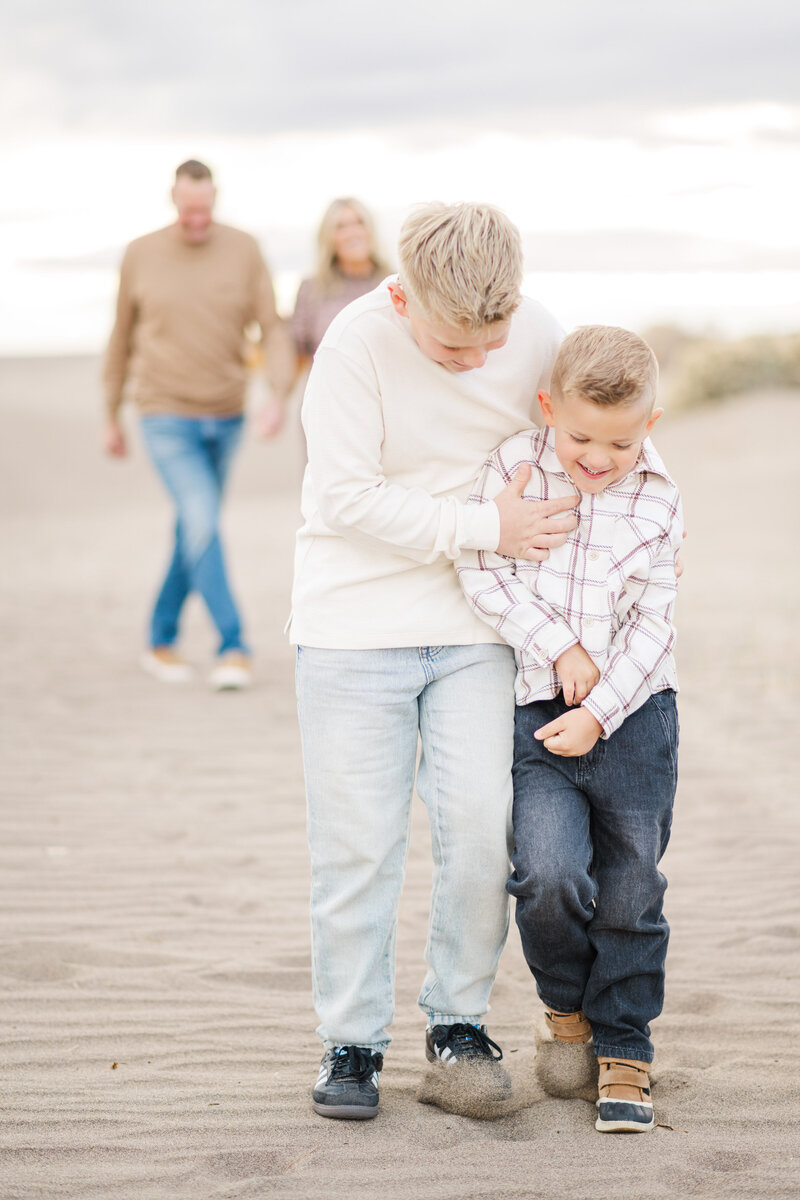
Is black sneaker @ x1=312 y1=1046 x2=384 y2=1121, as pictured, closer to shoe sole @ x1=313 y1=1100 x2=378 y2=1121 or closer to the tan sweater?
shoe sole @ x1=313 y1=1100 x2=378 y2=1121

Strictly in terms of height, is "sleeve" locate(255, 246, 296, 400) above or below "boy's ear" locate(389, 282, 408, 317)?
below

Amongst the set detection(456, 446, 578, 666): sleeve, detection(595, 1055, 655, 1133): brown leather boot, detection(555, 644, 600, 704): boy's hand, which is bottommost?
detection(595, 1055, 655, 1133): brown leather boot

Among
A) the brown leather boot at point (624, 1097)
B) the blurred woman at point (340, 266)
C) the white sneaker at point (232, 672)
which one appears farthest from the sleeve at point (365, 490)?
the white sneaker at point (232, 672)

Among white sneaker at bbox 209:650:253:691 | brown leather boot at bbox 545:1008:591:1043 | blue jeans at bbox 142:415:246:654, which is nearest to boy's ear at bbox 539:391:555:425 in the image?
brown leather boot at bbox 545:1008:591:1043

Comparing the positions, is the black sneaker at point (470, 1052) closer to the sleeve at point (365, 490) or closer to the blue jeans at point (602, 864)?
the blue jeans at point (602, 864)

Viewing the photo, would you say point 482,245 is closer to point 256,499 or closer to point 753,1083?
point 753,1083

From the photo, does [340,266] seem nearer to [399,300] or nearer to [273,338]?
[273,338]

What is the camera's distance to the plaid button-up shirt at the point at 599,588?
105 inches

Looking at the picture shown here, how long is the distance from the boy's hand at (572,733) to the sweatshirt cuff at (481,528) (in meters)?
0.39

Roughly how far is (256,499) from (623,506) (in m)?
19.2

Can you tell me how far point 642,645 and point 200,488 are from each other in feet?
13.4

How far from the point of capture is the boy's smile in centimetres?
257

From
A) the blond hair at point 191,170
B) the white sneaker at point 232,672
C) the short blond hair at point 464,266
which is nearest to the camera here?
the short blond hair at point 464,266

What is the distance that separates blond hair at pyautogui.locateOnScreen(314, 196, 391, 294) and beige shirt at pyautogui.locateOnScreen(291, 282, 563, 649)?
3384mm
